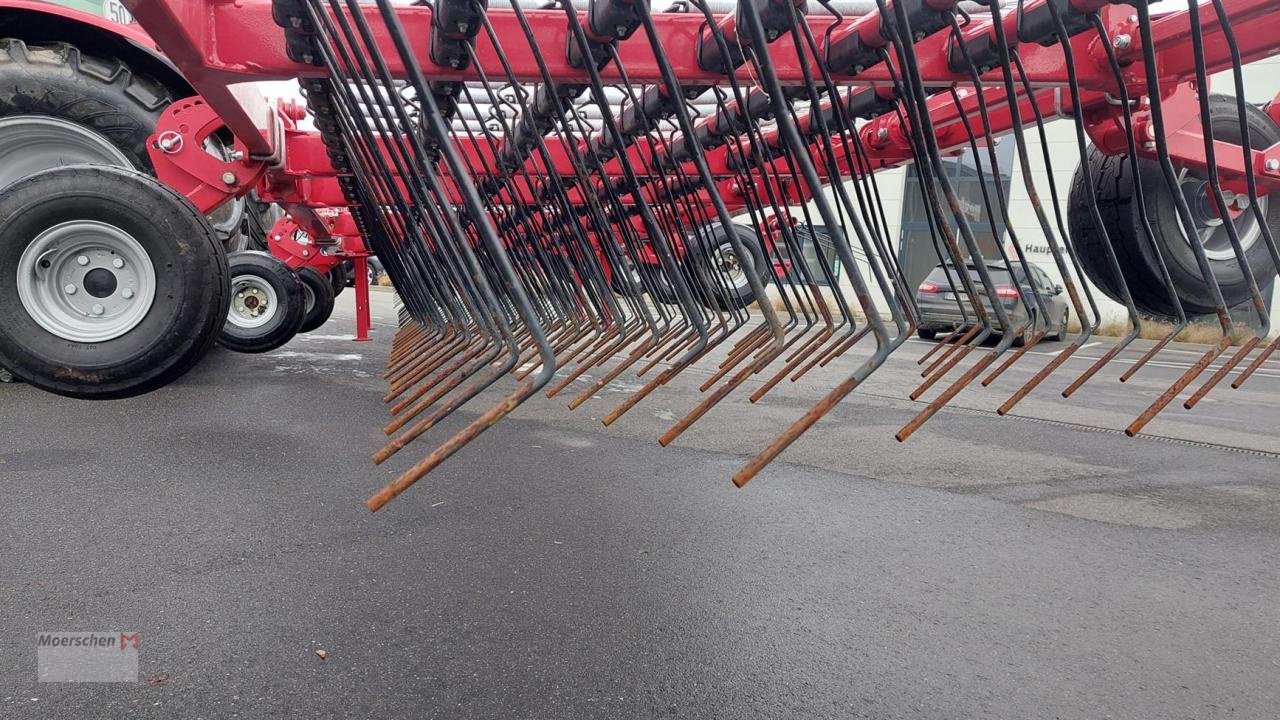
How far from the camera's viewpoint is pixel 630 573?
264cm

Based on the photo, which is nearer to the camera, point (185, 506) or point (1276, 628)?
point (1276, 628)

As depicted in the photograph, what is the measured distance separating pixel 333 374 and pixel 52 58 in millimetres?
3771

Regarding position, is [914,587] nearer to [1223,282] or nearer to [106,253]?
[1223,282]

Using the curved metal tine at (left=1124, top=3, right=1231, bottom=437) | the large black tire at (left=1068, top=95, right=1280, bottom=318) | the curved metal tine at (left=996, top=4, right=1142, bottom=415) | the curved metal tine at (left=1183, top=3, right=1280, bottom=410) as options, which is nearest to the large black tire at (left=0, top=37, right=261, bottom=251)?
the curved metal tine at (left=996, top=4, right=1142, bottom=415)

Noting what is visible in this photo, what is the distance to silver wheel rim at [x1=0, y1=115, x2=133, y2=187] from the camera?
316 cm

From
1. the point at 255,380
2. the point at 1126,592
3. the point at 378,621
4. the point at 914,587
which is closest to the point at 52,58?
the point at 378,621

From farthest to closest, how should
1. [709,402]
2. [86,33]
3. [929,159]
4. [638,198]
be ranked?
1. [86,33]
2. [638,198]
3. [929,159]
4. [709,402]

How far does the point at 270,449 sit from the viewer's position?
410cm

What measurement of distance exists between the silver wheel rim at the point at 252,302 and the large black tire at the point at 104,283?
4813mm

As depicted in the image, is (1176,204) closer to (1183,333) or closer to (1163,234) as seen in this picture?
(1163,234)

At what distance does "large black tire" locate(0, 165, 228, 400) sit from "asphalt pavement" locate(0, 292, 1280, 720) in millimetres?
643

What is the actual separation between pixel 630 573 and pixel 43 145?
2808mm

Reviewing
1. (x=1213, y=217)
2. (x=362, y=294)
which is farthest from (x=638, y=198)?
(x=362, y=294)

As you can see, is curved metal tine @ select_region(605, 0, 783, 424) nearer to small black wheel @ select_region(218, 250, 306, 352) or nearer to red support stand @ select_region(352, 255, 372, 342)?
small black wheel @ select_region(218, 250, 306, 352)
